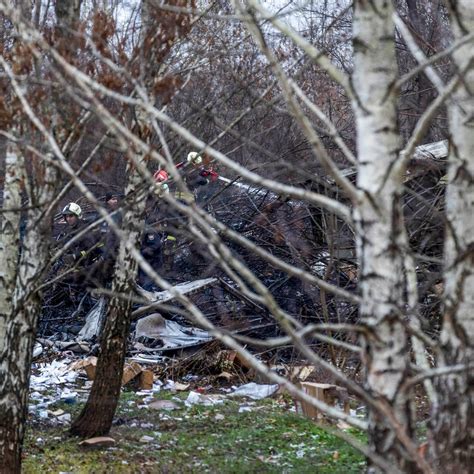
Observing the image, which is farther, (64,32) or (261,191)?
(261,191)

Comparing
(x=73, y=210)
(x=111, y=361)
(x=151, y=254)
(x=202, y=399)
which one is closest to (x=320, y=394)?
(x=111, y=361)

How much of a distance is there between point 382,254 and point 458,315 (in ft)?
1.84

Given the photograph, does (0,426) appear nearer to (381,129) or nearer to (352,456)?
(352,456)

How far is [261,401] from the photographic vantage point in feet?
29.2

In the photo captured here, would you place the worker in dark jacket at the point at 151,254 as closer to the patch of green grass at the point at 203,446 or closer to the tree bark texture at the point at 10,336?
the patch of green grass at the point at 203,446

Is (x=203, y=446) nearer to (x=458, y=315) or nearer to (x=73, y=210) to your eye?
(x=458, y=315)

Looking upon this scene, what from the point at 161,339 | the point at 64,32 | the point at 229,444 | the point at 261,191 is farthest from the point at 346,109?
the point at 64,32

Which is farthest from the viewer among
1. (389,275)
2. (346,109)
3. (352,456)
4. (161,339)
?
(346,109)

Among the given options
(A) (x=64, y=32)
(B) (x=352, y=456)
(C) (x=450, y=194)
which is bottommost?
(B) (x=352, y=456)

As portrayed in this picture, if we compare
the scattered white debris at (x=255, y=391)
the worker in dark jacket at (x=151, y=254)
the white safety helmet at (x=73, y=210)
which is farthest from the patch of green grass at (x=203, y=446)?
the white safety helmet at (x=73, y=210)

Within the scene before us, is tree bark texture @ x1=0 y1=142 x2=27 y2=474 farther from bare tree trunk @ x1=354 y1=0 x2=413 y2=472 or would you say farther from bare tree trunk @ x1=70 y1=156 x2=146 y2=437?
bare tree trunk @ x1=354 y1=0 x2=413 y2=472

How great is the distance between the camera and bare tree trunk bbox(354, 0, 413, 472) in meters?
2.39

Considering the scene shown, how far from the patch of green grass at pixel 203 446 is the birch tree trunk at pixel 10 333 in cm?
76

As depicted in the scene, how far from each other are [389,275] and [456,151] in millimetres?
738
